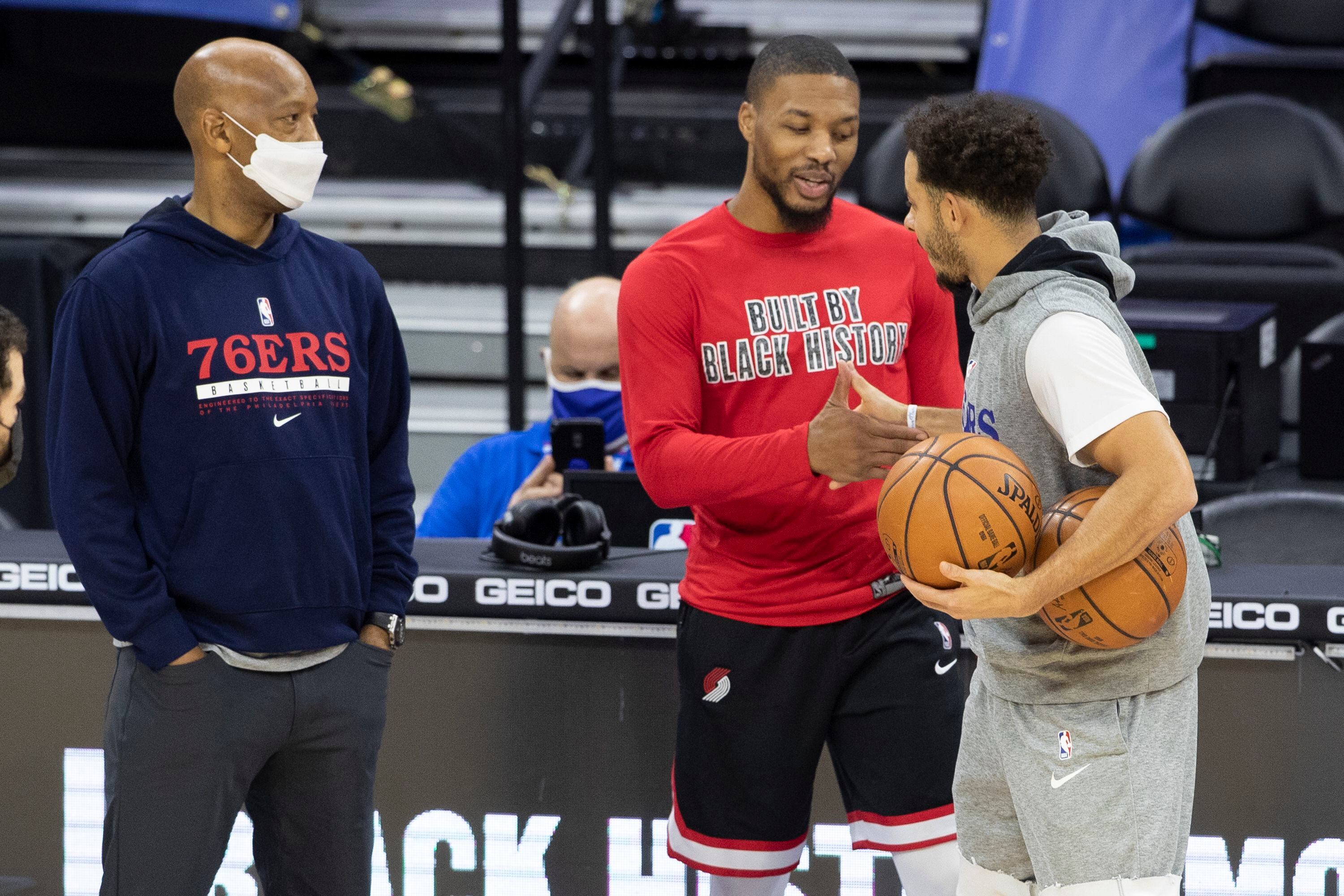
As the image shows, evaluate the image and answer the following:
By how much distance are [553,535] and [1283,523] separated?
6.74 ft

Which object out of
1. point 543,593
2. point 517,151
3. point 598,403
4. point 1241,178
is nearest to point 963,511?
point 543,593

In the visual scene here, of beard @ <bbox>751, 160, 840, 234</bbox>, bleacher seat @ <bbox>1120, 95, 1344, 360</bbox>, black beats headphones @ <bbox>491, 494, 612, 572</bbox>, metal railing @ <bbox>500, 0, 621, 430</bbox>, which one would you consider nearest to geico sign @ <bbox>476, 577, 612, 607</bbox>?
black beats headphones @ <bbox>491, 494, 612, 572</bbox>

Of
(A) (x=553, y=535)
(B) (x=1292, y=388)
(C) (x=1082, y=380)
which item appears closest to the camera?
(C) (x=1082, y=380)

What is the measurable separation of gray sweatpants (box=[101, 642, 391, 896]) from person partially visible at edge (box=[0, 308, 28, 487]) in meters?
0.56

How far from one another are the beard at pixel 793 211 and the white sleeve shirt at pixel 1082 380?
2.50 feet

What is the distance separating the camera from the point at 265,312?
8.26 ft

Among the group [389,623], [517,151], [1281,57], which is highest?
[1281,57]

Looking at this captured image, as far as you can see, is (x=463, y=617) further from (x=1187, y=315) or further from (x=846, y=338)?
(x=1187, y=315)

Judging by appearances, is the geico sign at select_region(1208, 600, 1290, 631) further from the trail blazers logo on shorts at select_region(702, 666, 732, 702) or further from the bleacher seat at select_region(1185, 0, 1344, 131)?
the bleacher seat at select_region(1185, 0, 1344, 131)

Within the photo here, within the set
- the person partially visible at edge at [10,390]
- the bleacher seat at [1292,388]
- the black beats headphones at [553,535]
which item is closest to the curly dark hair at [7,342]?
the person partially visible at edge at [10,390]

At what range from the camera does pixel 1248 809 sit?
316 cm

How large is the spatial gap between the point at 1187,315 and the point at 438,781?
2.66 metres

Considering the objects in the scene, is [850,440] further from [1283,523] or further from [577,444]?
[1283,523]

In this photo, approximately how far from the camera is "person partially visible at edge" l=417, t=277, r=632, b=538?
426 centimetres
